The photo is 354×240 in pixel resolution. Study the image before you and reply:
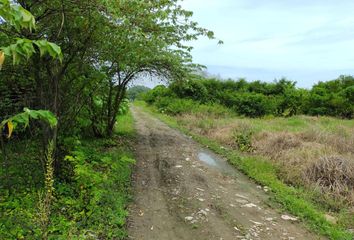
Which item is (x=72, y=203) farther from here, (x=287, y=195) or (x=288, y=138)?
(x=288, y=138)

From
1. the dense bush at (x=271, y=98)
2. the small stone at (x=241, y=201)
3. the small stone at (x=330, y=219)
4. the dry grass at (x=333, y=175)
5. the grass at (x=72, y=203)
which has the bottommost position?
the grass at (x=72, y=203)

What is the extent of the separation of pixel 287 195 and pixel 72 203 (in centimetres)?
358

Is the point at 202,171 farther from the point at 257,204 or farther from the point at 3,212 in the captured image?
the point at 3,212

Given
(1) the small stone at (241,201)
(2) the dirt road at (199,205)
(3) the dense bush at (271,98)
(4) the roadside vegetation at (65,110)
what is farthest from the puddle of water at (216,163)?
(3) the dense bush at (271,98)

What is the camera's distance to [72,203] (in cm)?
455

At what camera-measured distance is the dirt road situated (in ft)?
14.0

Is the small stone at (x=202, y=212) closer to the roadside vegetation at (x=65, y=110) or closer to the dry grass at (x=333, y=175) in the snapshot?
the roadside vegetation at (x=65, y=110)

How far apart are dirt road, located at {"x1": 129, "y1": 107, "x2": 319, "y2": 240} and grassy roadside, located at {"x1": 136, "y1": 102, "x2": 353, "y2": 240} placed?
0.20 metres

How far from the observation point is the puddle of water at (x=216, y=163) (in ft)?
23.7

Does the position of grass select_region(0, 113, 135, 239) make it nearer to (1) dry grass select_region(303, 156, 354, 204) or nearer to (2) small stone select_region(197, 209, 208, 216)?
(2) small stone select_region(197, 209, 208, 216)

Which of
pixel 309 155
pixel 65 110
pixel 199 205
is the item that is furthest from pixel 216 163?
pixel 65 110

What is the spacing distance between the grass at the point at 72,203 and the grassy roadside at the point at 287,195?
8.60 feet

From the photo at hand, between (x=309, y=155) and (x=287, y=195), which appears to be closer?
(x=287, y=195)

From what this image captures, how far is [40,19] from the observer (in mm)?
4594
